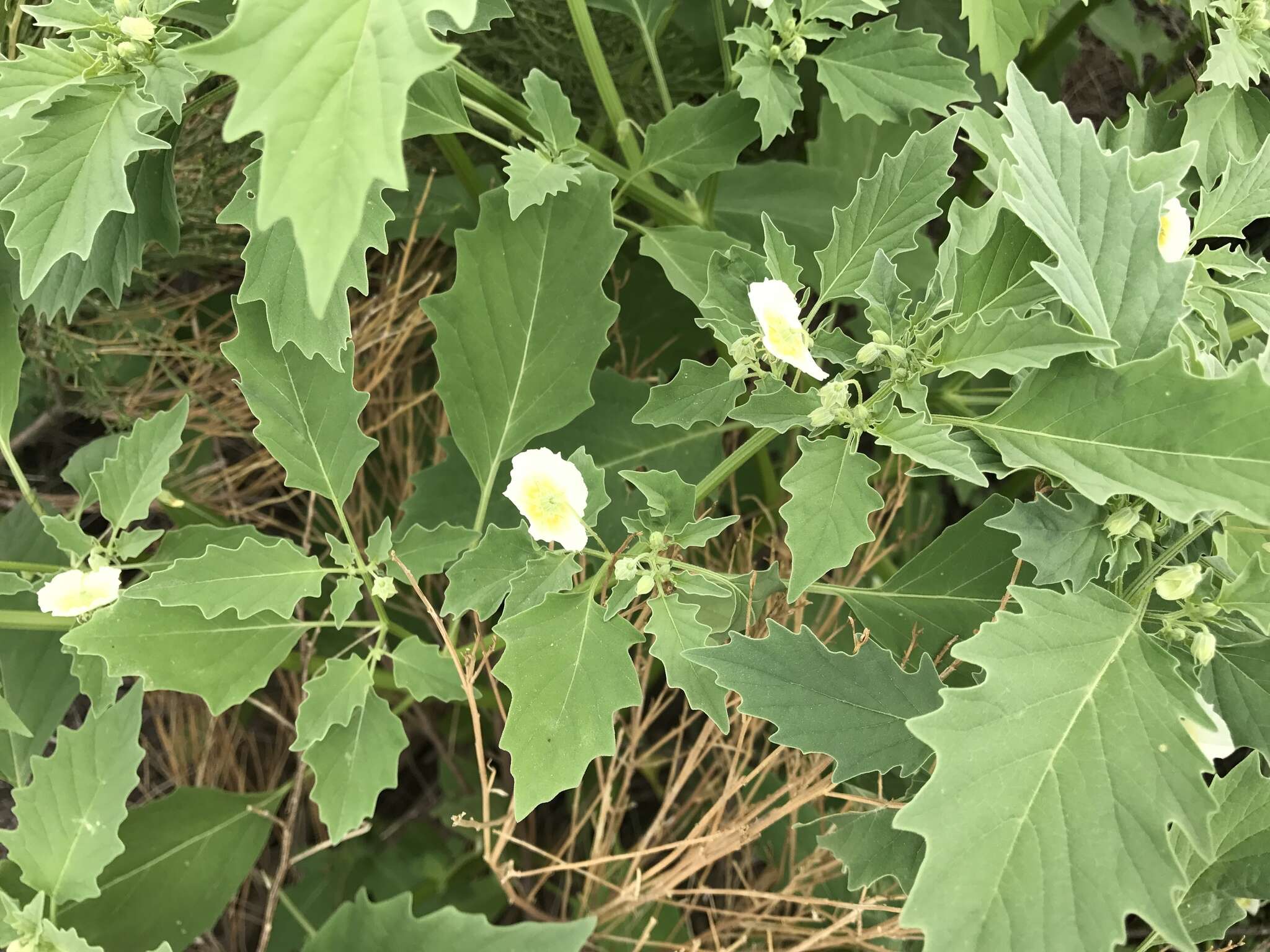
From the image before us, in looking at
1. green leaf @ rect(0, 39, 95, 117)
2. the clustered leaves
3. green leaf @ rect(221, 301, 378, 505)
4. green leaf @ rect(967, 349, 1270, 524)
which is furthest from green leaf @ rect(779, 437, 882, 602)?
green leaf @ rect(0, 39, 95, 117)

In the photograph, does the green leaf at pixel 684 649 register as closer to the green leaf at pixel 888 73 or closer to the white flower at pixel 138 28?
the green leaf at pixel 888 73

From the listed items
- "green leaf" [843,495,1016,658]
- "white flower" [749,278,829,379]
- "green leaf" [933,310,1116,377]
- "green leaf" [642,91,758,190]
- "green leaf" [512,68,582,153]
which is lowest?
"green leaf" [843,495,1016,658]

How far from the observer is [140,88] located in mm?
763

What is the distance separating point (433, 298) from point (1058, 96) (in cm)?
101

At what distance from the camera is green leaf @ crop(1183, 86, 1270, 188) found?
0.90 metres

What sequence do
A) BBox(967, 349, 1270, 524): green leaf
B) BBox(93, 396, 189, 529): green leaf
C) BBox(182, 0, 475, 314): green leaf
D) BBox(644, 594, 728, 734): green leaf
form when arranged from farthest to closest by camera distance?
BBox(93, 396, 189, 529): green leaf → BBox(644, 594, 728, 734): green leaf → BBox(967, 349, 1270, 524): green leaf → BBox(182, 0, 475, 314): green leaf

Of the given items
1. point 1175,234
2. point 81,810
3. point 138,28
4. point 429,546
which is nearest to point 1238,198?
point 1175,234

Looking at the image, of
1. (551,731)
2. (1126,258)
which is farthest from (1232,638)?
(551,731)

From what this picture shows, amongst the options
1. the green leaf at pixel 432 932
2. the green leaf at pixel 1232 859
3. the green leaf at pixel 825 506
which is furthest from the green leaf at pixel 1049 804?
the green leaf at pixel 432 932

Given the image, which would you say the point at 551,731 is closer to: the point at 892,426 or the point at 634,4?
the point at 892,426

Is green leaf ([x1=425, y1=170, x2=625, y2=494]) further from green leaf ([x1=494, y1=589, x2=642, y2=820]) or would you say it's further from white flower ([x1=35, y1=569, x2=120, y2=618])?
white flower ([x1=35, y1=569, x2=120, y2=618])

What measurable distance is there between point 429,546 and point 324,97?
1.65 ft

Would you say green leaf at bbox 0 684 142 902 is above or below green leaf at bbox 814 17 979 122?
below

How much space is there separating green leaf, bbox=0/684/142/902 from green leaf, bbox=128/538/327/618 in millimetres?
164
